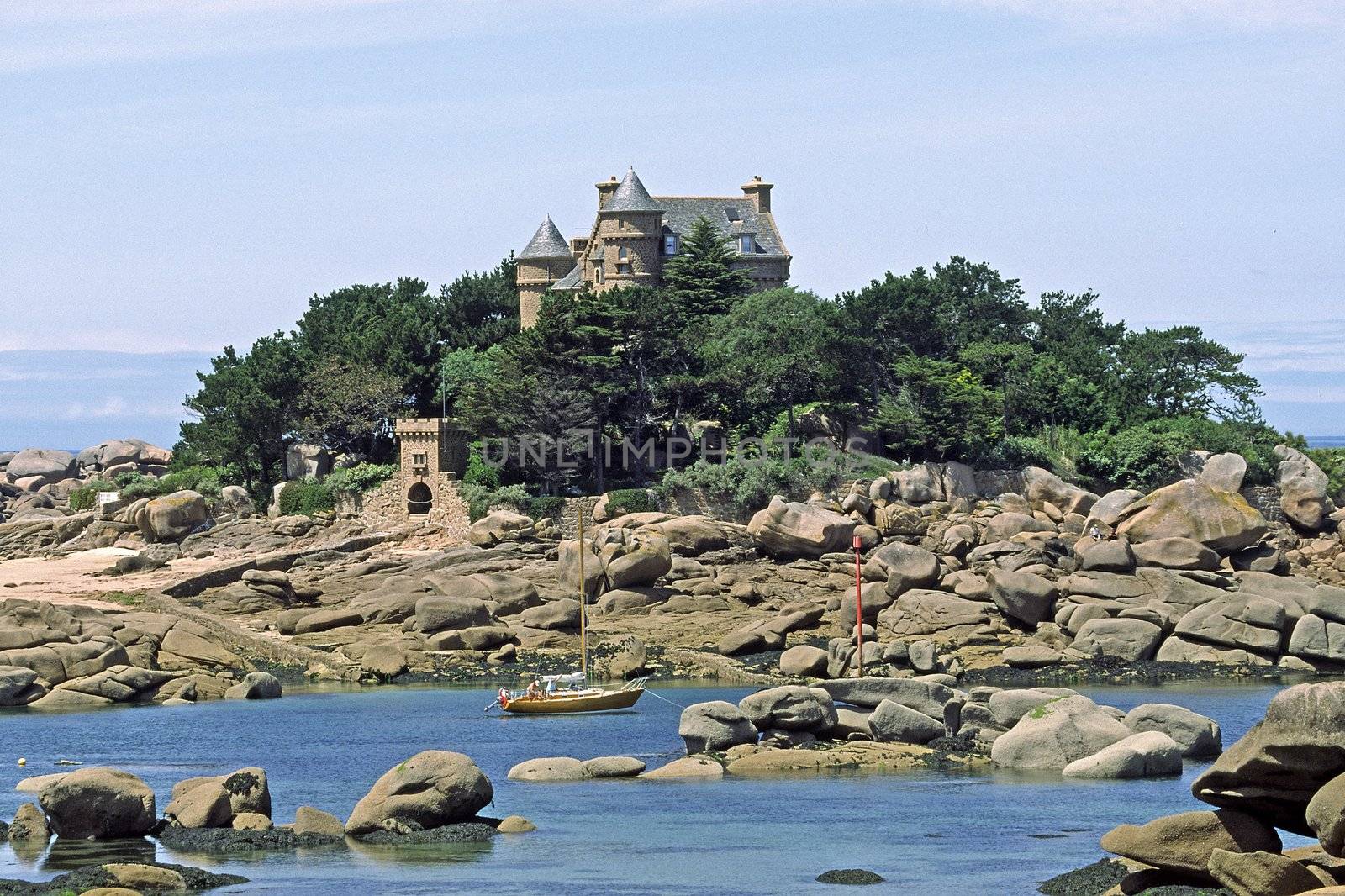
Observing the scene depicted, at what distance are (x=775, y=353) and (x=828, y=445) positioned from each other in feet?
17.6

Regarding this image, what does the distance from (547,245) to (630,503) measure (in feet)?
81.6

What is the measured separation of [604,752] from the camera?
4391 cm

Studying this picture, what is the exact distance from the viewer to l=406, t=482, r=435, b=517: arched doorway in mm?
80125

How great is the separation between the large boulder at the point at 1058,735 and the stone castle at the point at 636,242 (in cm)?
5051

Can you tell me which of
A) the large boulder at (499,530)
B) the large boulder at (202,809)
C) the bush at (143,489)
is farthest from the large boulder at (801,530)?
the large boulder at (202,809)

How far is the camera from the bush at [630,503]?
2933 inches

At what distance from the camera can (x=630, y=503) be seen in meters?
74.6

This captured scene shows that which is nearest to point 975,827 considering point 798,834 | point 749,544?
point 798,834

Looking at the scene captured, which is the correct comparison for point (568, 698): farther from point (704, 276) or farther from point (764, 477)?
point (704, 276)

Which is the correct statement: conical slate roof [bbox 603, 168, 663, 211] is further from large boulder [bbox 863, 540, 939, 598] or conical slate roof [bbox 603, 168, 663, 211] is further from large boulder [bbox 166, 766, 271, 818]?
large boulder [bbox 166, 766, 271, 818]

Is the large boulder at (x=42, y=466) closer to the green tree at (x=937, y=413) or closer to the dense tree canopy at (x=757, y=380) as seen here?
the dense tree canopy at (x=757, y=380)

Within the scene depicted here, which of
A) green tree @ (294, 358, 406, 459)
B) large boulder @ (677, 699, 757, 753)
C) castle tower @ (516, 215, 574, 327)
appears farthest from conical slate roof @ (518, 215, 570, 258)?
large boulder @ (677, 699, 757, 753)

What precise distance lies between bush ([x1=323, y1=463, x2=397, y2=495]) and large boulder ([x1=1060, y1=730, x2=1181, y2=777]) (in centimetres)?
4857

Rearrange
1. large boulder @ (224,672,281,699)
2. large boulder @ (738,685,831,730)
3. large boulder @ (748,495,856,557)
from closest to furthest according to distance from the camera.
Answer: large boulder @ (738,685,831,730), large boulder @ (224,672,281,699), large boulder @ (748,495,856,557)
